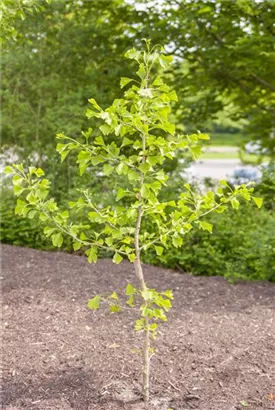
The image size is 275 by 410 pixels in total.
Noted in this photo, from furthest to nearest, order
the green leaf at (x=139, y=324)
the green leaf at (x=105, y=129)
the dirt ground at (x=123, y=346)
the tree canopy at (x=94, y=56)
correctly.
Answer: the tree canopy at (x=94, y=56) < the dirt ground at (x=123, y=346) < the green leaf at (x=139, y=324) < the green leaf at (x=105, y=129)

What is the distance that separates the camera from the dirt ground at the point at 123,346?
11.2ft

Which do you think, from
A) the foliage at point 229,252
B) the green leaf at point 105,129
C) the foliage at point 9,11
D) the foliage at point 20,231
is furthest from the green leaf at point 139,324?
the foliage at point 20,231

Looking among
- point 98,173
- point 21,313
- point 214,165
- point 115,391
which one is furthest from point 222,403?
point 214,165

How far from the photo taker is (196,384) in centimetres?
354

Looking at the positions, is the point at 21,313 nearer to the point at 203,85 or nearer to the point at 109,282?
the point at 109,282

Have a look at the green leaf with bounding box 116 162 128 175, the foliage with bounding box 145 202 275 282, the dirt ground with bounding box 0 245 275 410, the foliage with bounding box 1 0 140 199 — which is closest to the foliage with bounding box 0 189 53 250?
the foliage with bounding box 1 0 140 199

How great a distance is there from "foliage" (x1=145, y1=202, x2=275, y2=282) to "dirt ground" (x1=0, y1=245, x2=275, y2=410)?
28 cm

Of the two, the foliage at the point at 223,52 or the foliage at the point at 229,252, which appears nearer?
the foliage at the point at 229,252

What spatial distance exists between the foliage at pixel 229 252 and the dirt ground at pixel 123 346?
0.28 meters

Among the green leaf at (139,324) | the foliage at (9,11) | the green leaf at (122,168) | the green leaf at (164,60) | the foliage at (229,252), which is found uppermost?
the foliage at (9,11)

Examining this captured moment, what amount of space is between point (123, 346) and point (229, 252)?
2396 mm

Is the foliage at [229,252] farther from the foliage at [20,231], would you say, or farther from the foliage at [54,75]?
the foliage at [54,75]

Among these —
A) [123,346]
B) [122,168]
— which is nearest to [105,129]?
[122,168]

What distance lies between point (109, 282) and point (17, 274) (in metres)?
0.83
